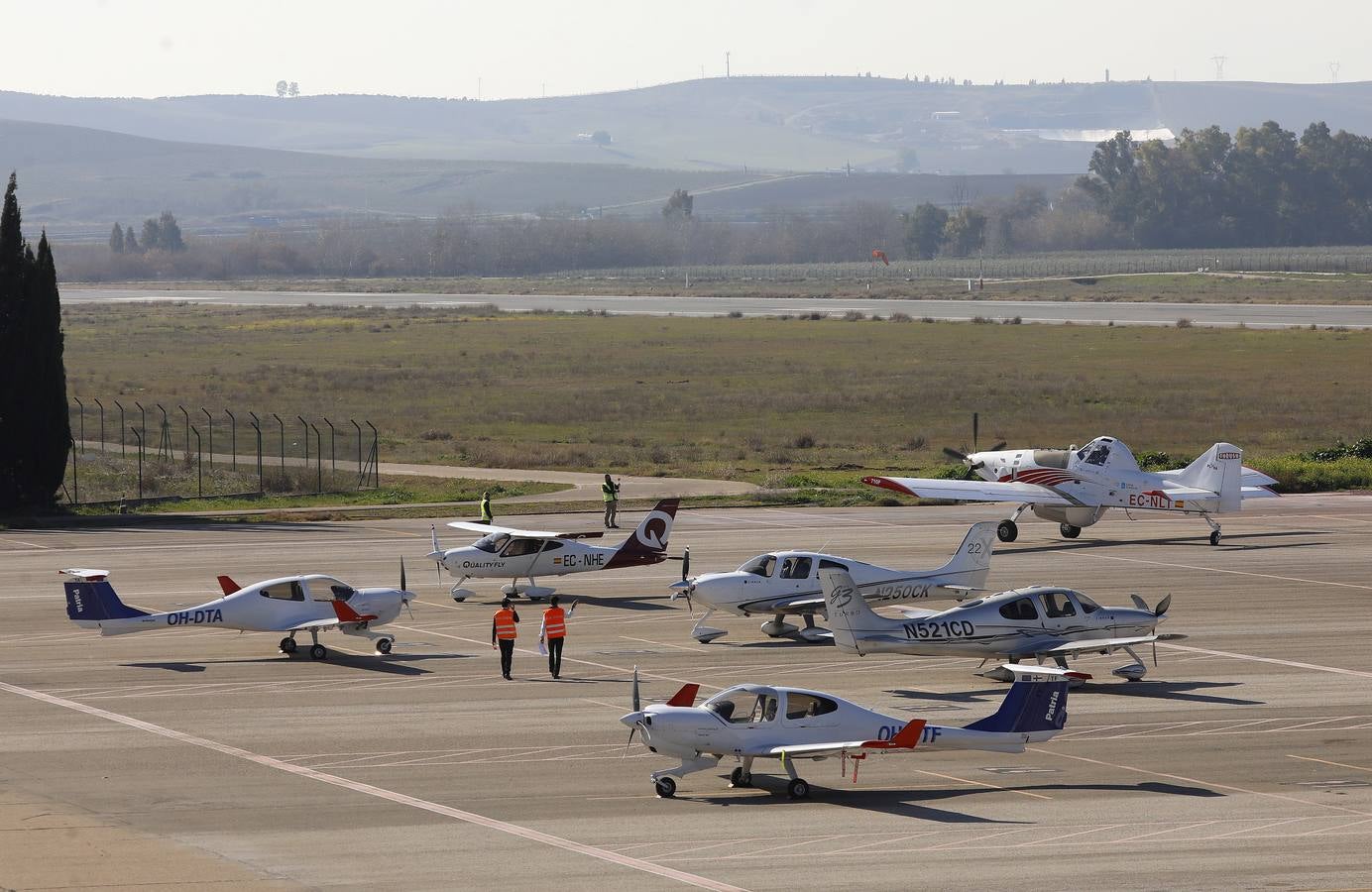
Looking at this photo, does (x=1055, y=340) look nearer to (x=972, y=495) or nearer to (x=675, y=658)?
(x=972, y=495)

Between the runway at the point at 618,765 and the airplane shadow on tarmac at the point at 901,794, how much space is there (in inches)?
2.6

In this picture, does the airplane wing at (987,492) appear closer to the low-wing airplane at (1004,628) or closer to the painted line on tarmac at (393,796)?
the low-wing airplane at (1004,628)

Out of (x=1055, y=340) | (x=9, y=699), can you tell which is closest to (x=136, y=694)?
(x=9, y=699)

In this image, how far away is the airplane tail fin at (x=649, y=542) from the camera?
4300cm

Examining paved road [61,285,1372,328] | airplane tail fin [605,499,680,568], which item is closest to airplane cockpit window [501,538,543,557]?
airplane tail fin [605,499,680,568]

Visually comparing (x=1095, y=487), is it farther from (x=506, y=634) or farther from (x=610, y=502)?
(x=506, y=634)

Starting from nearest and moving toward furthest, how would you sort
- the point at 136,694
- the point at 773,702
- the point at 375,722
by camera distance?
the point at 773,702 → the point at 375,722 → the point at 136,694

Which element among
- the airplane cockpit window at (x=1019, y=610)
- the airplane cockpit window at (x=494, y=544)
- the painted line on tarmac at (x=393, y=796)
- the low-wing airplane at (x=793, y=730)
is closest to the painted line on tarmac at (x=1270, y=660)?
the airplane cockpit window at (x=1019, y=610)

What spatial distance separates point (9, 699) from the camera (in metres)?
31.8

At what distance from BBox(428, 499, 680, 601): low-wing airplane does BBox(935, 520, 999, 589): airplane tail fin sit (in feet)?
27.4

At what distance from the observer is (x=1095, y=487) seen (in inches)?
2037

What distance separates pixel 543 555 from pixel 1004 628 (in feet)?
45.7

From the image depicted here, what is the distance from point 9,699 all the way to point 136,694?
7.29 feet

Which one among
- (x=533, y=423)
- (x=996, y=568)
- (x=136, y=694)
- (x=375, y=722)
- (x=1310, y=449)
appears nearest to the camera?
(x=375, y=722)
